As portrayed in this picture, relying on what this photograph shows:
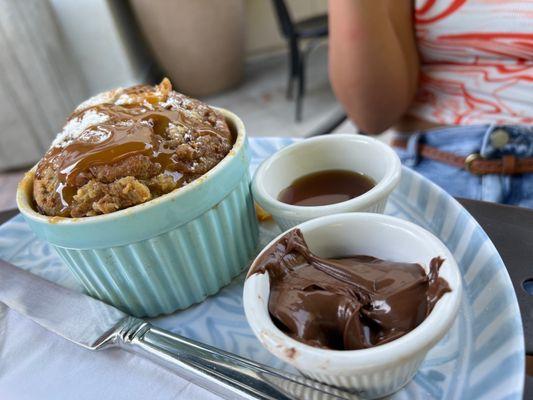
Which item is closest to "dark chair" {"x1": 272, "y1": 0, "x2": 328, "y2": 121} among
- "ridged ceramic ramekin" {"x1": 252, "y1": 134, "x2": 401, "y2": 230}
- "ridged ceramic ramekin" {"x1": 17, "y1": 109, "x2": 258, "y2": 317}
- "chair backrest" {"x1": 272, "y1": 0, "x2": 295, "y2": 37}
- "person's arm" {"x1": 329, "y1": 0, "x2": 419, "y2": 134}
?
"chair backrest" {"x1": 272, "y1": 0, "x2": 295, "y2": 37}

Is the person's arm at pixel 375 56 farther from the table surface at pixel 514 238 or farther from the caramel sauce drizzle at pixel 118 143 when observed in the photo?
the caramel sauce drizzle at pixel 118 143

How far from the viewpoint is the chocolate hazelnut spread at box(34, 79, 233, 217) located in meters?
0.51

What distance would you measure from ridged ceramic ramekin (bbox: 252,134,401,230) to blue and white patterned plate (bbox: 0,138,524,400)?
0.09m

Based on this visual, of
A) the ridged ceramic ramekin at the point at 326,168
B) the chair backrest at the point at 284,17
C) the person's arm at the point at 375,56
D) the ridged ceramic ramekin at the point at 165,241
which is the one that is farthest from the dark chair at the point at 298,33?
the ridged ceramic ramekin at the point at 165,241

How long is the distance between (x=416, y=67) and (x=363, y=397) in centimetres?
67

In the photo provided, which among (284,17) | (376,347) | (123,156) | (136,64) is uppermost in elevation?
(123,156)

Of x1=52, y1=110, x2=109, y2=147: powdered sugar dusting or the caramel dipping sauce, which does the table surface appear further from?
x1=52, y1=110, x2=109, y2=147: powdered sugar dusting

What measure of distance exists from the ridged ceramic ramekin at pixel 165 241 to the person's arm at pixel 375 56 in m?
0.36

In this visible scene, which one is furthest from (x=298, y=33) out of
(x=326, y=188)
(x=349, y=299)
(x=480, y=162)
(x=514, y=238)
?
(x=349, y=299)

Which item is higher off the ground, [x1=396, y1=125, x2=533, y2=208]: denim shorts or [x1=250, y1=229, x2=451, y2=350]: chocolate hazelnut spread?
[x1=250, y1=229, x2=451, y2=350]: chocolate hazelnut spread

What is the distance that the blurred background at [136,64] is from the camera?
2.09 metres

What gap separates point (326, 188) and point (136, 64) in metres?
2.24

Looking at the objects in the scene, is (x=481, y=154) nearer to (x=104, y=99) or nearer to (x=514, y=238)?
(x=514, y=238)

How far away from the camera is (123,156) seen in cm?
51
